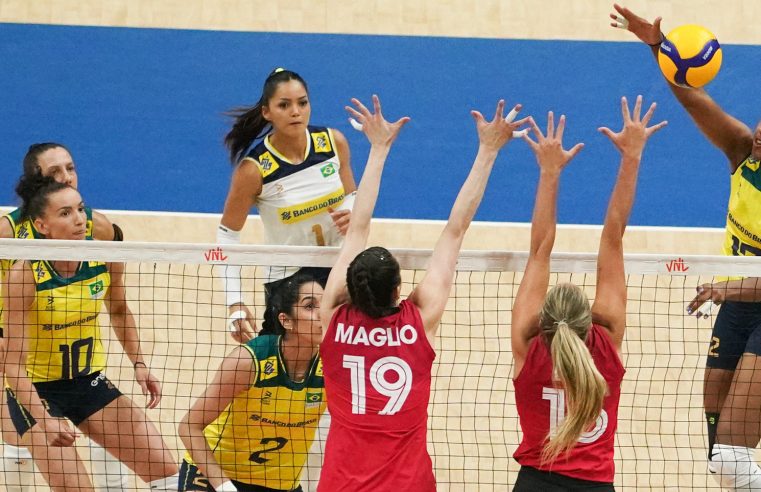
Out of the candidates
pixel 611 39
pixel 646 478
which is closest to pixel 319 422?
pixel 646 478

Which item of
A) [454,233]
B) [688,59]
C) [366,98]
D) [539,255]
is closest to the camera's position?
[539,255]

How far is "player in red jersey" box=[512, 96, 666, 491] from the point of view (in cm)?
390

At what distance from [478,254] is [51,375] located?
2.25 metres

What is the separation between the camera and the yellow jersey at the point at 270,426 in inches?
199

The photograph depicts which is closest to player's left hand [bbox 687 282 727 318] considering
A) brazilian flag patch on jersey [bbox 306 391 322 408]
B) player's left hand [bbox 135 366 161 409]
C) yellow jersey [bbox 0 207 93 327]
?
brazilian flag patch on jersey [bbox 306 391 322 408]

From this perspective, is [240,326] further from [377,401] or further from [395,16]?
[395,16]

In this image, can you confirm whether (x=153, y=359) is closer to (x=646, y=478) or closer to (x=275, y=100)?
(x=275, y=100)

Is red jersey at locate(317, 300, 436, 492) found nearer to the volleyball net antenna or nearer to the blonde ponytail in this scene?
the blonde ponytail

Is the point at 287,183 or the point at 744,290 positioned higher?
the point at 287,183

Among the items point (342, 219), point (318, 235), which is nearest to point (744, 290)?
point (342, 219)

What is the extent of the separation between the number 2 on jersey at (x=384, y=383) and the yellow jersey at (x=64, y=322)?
1.85 metres

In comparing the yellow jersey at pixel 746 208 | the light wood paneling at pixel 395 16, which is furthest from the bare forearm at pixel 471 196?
the light wood paneling at pixel 395 16

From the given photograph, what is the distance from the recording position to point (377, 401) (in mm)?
4109

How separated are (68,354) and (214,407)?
0.98 meters
